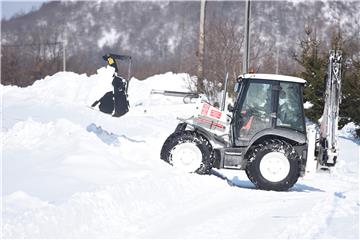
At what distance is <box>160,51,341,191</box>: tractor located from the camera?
11.0m

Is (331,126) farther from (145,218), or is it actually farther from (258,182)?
(145,218)

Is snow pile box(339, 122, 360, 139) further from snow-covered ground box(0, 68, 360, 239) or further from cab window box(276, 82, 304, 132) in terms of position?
cab window box(276, 82, 304, 132)

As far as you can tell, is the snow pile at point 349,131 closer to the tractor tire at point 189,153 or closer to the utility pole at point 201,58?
the utility pole at point 201,58

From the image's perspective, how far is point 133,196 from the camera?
8516mm

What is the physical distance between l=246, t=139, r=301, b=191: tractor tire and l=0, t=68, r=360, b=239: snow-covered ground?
1.05 ft

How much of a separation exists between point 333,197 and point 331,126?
1.49 m

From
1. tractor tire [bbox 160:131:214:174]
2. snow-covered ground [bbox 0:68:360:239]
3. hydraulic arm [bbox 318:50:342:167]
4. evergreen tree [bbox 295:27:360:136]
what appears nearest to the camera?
snow-covered ground [bbox 0:68:360:239]

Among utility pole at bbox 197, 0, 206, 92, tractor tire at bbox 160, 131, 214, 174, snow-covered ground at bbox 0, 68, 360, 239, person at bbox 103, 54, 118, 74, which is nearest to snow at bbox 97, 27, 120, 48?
utility pole at bbox 197, 0, 206, 92

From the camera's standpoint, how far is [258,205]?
9.22m

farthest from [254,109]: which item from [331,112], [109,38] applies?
[109,38]

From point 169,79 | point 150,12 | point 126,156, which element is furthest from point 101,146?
point 150,12

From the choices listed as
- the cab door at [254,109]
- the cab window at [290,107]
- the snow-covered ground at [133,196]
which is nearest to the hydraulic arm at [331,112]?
the cab window at [290,107]

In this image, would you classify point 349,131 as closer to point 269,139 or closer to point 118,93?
point 269,139

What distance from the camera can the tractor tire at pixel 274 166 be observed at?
10.9 metres
